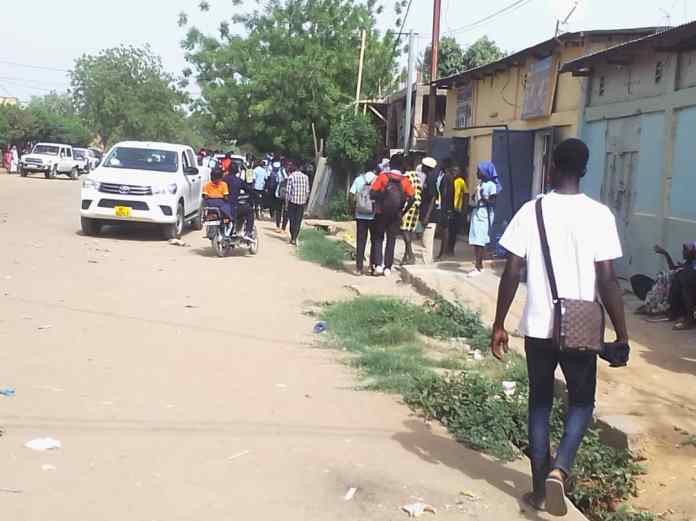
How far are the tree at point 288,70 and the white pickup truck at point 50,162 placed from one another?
1480 centimetres

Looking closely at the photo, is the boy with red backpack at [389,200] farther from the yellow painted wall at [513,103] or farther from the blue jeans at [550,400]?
the blue jeans at [550,400]

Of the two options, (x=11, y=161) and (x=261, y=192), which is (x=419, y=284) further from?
(x=11, y=161)

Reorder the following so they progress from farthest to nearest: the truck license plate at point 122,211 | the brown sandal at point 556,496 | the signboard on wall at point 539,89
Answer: the truck license plate at point 122,211 < the signboard on wall at point 539,89 < the brown sandal at point 556,496

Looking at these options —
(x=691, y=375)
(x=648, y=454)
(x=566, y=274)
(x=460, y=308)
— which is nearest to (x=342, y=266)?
(x=460, y=308)

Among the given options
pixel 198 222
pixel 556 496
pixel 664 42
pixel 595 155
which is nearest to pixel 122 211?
pixel 198 222

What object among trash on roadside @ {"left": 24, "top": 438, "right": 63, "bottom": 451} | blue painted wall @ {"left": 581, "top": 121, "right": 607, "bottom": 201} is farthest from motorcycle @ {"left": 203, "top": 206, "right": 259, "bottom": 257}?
trash on roadside @ {"left": 24, "top": 438, "right": 63, "bottom": 451}

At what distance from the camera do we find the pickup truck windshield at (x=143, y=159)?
17.3m

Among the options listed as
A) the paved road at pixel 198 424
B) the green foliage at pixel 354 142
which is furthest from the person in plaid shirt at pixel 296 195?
the green foliage at pixel 354 142

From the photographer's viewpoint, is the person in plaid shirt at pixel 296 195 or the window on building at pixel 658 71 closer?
the window on building at pixel 658 71

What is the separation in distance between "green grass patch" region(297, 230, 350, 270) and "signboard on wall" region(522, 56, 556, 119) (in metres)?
4.22

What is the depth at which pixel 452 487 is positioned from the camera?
4707 millimetres

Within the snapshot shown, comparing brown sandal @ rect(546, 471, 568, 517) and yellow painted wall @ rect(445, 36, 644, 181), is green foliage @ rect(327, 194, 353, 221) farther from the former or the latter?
brown sandal @ rect(546, 471, 568, 517)

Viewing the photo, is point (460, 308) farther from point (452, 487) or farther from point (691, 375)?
point (452, 487)

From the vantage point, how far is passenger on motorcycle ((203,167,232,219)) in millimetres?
14781
